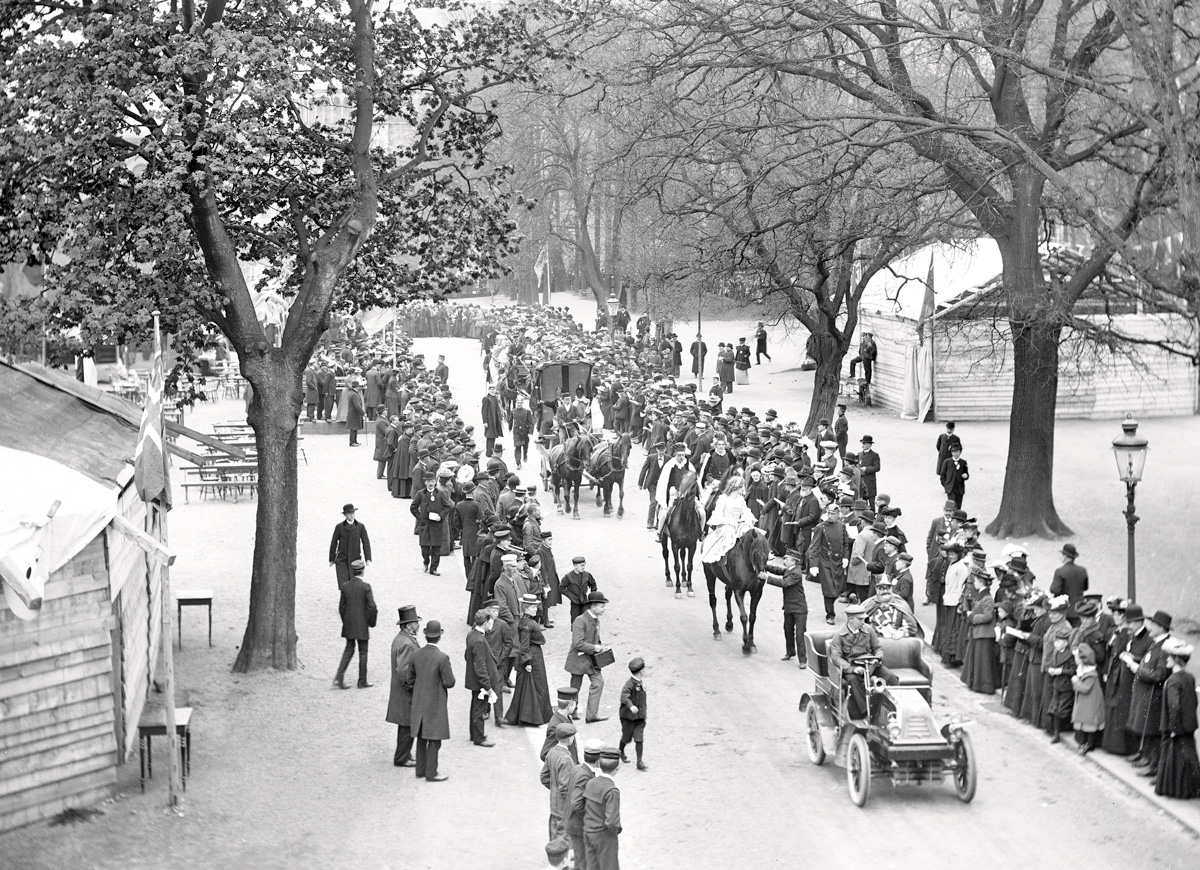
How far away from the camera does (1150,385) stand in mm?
37688

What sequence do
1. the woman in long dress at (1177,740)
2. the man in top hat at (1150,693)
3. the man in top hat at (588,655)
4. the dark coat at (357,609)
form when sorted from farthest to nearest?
the dark coat at (357,609)
the man in top hat at (588,655)
the man in top hat at (1150,693)
the woman in long dress at (1177,740)

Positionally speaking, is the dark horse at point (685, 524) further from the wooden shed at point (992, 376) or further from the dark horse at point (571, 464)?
the wooden shed at point (992, 376)

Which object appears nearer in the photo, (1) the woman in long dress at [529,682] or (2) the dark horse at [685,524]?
(1) the woman in long dress at [529,682]

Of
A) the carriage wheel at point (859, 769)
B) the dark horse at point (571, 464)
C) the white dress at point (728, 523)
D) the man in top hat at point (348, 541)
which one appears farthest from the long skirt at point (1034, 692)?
the dark horse at point (571, 464)

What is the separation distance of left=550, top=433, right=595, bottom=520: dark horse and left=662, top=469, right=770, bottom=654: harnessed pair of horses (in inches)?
209

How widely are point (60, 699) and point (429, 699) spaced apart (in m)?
3.17

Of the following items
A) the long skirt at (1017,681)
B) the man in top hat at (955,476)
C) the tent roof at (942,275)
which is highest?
the tent roof at (942,275)

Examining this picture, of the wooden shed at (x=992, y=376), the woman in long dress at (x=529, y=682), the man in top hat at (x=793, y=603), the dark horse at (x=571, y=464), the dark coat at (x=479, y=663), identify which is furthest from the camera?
the wooden shed at (x=992, y=376)

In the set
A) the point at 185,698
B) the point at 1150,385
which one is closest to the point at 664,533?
the point at 185,698

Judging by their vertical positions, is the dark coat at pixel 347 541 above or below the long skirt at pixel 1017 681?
above

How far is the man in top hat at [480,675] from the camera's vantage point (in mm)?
14281

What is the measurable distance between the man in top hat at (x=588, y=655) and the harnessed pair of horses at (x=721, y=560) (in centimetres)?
304

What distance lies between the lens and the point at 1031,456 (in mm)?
23828

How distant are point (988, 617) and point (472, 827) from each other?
253 inches
